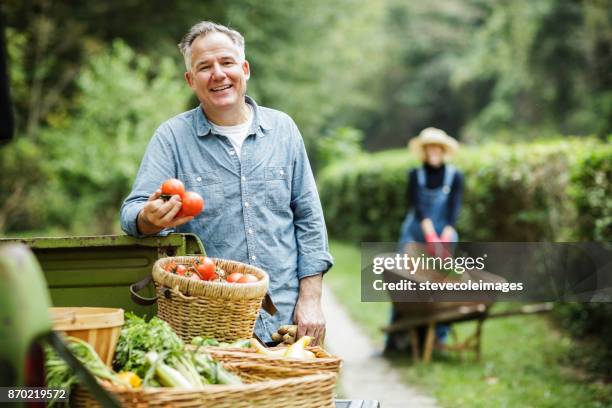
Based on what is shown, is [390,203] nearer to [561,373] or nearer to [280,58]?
[280,58]

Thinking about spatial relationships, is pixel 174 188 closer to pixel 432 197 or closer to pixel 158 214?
pixel 158 214

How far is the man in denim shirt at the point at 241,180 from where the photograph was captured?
3.51 metres

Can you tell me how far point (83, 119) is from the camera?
19547 mm

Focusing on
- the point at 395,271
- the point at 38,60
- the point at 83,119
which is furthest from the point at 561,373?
the point at 38,60

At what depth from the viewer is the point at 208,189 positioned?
3549mm

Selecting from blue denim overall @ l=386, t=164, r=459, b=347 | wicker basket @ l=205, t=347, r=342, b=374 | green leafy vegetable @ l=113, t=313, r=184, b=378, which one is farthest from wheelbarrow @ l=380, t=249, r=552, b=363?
green leafy vegetable @ l=113, t=313, r=184, b=378

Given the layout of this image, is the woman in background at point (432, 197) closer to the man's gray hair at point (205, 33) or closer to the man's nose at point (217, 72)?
the man's gray hair at point (205, 33)

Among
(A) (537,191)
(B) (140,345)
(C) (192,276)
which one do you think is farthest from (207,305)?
(A) (537,191)

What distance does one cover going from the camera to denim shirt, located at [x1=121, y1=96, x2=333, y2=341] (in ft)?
11.7

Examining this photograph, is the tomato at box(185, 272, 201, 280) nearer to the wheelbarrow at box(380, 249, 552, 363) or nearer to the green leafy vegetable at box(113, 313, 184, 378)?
the green leafy vegetable at box(113, 313, 184, 378)

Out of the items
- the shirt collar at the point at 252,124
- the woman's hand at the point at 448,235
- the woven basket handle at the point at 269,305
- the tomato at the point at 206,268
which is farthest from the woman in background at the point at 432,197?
the tomato at the point at 206,268

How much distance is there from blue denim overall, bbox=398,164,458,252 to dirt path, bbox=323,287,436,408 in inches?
53.1

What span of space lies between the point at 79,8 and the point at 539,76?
1532 cm

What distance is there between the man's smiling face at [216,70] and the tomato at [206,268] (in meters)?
0.80
